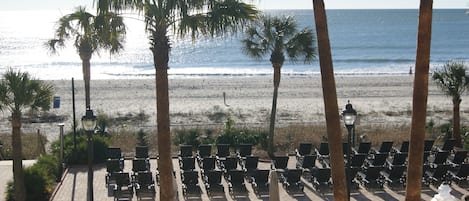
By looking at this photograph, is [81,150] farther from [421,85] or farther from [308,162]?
[421,85]

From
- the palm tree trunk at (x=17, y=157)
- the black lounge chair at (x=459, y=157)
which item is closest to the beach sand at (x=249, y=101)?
Result: the black lounge chair at (x=459, y=157)

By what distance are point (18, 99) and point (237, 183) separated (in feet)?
18.1

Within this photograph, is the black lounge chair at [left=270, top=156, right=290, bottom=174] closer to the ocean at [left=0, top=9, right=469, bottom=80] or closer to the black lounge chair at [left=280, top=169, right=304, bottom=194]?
the black lounge chair at [left=280, top=169, right=304, bottom=194]

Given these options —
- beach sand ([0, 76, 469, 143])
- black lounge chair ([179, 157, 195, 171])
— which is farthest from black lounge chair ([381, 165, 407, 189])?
beach sand ([0, 76, 469, 143])

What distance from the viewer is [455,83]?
20391mm

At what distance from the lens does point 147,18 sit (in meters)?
9.48

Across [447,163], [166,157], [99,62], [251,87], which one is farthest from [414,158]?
[99,62]

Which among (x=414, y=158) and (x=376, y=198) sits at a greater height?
(x=414, y=158)

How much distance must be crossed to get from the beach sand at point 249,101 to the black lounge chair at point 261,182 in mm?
13833

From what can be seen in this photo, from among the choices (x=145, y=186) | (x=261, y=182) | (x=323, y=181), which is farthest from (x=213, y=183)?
(x=323, y=181)

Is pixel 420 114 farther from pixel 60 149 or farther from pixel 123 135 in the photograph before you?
pixel 123 135

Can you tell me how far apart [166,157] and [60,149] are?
923 centimetres

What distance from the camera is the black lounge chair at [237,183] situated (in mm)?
15664

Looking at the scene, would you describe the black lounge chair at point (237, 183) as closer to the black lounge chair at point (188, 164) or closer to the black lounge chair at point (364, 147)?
the black lounge chair at point (188, 164)
